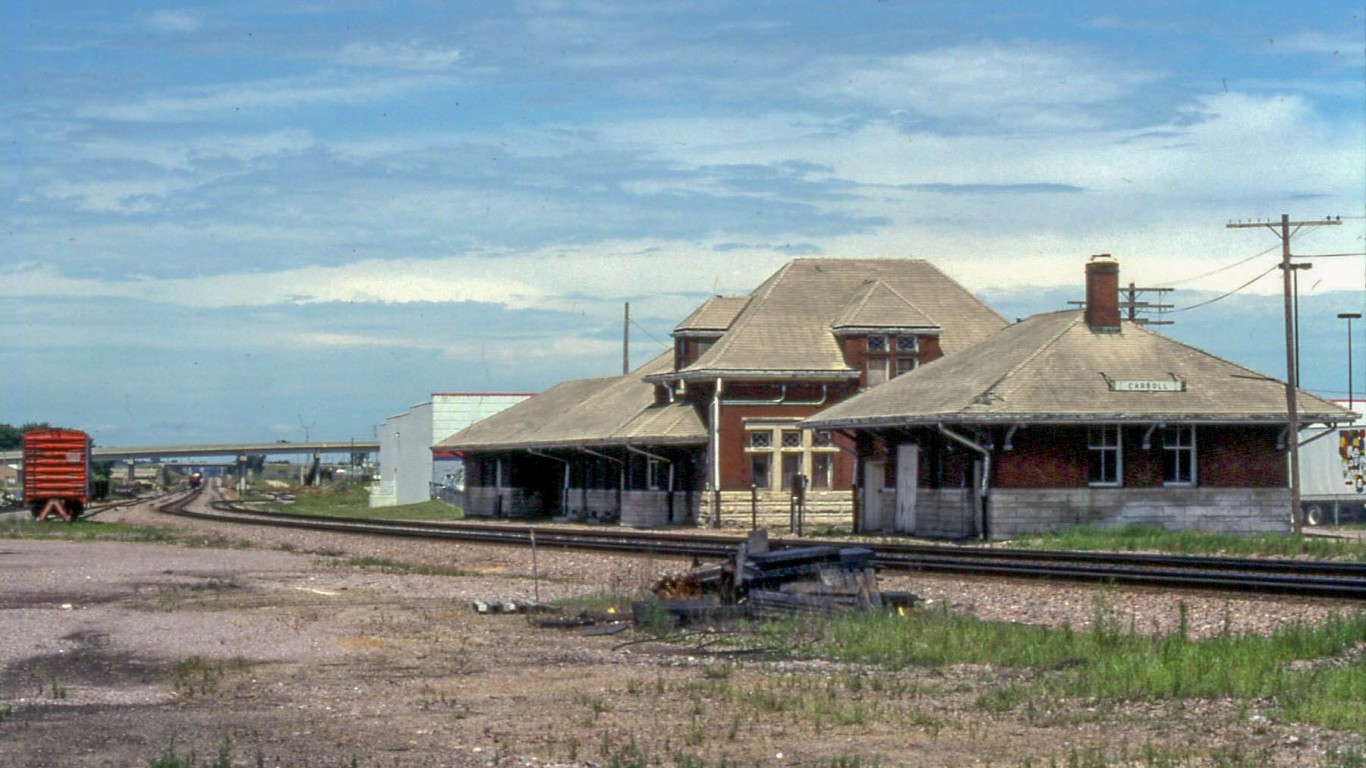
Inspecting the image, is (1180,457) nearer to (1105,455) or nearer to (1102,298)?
(1105,455)

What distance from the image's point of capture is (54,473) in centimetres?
5059

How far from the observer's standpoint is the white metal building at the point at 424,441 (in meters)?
80.8

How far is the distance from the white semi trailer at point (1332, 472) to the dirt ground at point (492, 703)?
38.4 meters

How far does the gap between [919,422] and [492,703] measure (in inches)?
891

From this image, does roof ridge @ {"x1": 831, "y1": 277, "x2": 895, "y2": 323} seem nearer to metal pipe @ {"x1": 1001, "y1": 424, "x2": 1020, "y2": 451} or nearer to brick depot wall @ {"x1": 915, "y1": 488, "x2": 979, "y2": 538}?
brick depot wall @ {"x1": 915, "y1": 488, "x2": 979, "y2": 538}

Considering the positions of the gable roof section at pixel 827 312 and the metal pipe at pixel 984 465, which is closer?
the metal pipe at pixel 984 465

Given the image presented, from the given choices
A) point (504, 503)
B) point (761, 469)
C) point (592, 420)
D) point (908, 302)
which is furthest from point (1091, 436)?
point (504, 503)

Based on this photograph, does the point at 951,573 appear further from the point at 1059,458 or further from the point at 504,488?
the point at 504,488

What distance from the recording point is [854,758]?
8961 mm

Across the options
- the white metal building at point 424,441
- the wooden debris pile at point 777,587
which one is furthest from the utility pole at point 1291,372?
the white metal building at point 424,441

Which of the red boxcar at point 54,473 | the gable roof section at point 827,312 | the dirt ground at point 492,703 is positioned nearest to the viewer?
the dirt ground at point 492,703

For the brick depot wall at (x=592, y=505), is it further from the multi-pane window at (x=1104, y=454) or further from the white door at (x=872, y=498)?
the multi-pane window at (x=1104, y=454)

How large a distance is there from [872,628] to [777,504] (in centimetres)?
A: 2862

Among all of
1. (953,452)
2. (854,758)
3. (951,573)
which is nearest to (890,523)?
(953,452)
